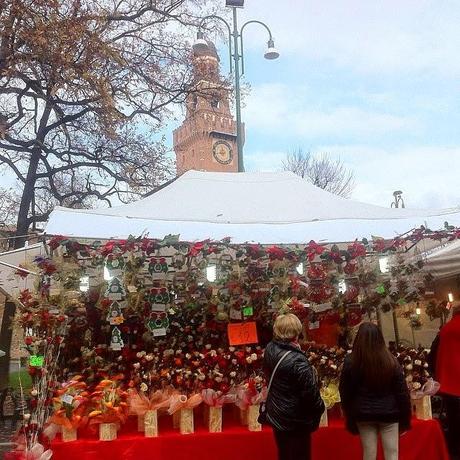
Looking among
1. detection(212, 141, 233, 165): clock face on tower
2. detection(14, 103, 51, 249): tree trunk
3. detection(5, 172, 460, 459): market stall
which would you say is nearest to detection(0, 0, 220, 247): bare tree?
detection(14, 103, 51, 249): tree trunk

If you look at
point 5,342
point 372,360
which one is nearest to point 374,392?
point 372,360

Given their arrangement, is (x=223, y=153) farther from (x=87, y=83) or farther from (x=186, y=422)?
(x=186, y=422)

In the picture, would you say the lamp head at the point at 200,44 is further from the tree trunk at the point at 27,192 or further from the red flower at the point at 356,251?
the red flower at the point at 356,251

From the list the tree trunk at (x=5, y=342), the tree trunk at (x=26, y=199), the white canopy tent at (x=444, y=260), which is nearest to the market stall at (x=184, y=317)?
the white canopy tent at (x=444, y=260)

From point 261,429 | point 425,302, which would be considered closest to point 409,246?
point 425,302

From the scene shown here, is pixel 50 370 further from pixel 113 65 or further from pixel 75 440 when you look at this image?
pixel 113 65

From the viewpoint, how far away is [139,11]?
34.2 ft

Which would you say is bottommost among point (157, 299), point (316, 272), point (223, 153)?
point (157, 299)

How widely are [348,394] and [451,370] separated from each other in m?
1.69

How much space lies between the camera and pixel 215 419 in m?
3.69

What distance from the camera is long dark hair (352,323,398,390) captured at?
2973 millimetres

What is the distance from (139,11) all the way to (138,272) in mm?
7996

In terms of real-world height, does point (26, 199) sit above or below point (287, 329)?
above

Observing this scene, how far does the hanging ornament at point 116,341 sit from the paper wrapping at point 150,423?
24.2 inches
